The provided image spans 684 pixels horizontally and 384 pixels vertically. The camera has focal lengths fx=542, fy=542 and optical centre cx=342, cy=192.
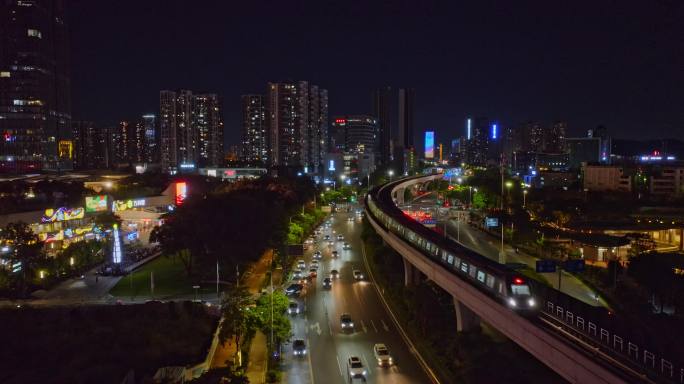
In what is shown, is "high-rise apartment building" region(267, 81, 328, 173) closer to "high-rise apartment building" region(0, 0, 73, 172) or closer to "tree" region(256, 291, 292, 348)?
"high-rise apartment building" region(0, 0, 73, 172)

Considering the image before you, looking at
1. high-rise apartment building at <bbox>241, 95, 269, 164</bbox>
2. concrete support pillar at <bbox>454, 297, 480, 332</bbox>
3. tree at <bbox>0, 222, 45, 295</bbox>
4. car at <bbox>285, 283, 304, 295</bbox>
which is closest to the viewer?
concrete support pillar at <bbox>454, 297, 480, 332</bbox>

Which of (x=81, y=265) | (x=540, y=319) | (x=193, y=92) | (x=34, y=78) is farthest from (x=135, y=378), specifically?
(x=193, y=92)

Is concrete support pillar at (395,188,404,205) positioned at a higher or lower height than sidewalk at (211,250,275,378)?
higher

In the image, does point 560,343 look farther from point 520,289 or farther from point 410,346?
point 410,346

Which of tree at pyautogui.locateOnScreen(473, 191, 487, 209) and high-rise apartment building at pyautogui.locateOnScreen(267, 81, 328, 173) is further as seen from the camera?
high-rise apartment building at pyautogui.locateOnScreen(267, 81, 328, 173)

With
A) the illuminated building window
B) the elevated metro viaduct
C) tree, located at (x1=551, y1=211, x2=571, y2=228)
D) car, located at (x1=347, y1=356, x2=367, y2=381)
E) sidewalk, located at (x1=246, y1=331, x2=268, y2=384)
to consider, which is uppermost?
the illuminated building window

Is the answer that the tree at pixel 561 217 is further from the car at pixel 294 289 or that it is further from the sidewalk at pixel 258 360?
the sidewalk at pixel 258 360

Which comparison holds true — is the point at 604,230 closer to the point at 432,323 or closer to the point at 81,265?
the point at 432,323

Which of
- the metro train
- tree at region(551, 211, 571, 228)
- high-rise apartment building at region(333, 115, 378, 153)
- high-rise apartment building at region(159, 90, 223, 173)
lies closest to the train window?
the metro train
